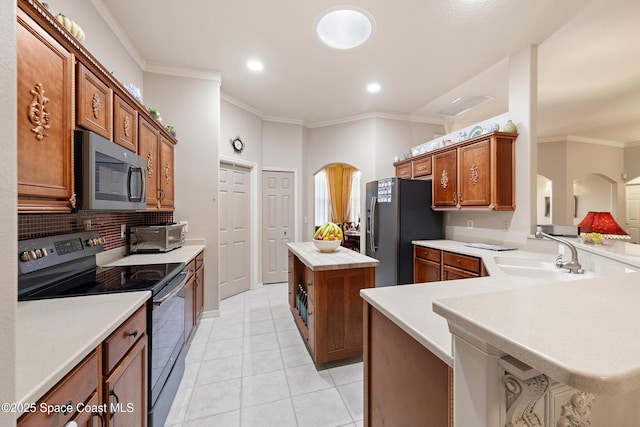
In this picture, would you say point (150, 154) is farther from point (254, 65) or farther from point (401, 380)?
point (401, 380)

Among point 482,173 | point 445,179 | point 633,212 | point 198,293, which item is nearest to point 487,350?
point 198,293

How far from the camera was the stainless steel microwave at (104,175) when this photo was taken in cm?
132

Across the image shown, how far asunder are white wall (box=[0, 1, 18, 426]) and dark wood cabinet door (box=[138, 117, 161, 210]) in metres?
1.76

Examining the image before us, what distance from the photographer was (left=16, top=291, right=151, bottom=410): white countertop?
0.71m

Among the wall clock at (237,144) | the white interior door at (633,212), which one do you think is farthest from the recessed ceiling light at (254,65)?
the white interior door at (633,212)

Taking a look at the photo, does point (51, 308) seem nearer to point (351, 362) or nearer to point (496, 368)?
point (496, 368)

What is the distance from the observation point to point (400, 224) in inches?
141

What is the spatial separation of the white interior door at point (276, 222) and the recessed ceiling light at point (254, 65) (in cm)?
180

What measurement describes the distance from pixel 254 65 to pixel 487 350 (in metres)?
3.51

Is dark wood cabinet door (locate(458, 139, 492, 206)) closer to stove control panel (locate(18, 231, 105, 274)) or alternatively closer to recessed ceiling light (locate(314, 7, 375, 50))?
recessed ceiling light (locate(314, 7, 375, 50))

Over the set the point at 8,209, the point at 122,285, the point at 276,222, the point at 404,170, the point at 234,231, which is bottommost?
the point at 122,285

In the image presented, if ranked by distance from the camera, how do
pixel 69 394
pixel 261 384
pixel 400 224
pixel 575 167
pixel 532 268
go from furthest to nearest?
1. pixel 575 167
2. pixel 400 224
3. pixel 532 268
4. pixel 261 384
5. pixel 69 394

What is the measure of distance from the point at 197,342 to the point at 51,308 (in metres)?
1.71

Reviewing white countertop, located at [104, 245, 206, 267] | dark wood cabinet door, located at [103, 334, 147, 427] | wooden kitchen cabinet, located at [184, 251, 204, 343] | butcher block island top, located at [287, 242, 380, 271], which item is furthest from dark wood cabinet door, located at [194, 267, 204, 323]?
dark wood cabinet door, located at [103, 334, 147, 427]
